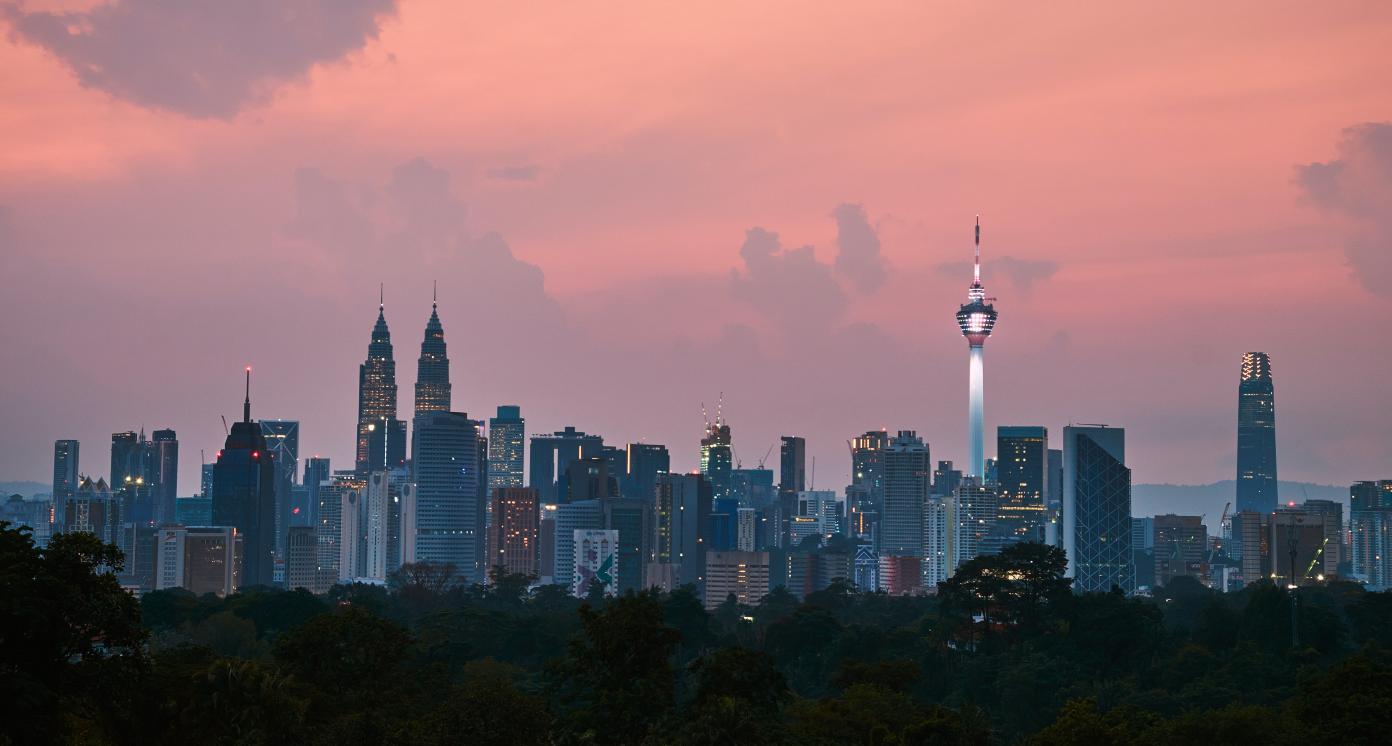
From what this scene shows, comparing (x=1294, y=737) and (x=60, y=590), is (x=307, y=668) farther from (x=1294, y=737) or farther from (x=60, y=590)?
(x=1294, y=737)

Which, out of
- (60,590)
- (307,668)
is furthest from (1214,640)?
(60,590)

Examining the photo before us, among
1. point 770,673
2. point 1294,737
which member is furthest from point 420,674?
point 1294,737

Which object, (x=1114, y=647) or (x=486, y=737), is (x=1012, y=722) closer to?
(x=1114, y=647)

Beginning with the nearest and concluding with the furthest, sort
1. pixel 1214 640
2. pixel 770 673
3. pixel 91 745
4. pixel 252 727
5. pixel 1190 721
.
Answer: pixel 91 745 < pixel 252 727 < pixel 770 673 < pixel 1190 721 < pixel 1214 640

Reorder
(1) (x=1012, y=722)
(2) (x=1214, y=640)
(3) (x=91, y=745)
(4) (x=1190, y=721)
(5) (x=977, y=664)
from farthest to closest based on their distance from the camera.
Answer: (2) (x=1214, y=640)
(5) (x=977, y=664)
(1) (x=1012, y=722)
(4) (x=1190, y=721)
(3) (x=91, y=745)

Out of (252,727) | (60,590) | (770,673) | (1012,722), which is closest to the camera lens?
(60,590)

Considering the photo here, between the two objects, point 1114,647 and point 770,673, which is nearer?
point 770,673

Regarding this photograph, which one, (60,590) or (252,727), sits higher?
(60,590)
